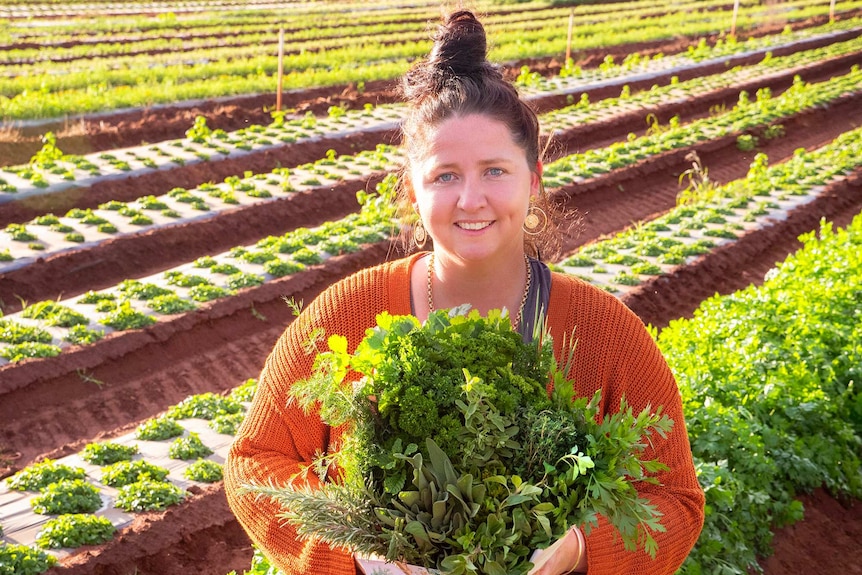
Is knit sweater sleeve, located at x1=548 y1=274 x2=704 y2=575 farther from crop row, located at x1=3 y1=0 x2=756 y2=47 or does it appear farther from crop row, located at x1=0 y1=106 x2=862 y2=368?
crop row, located at x1=3 y1=0 x2=756 y2=47

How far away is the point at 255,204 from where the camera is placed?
1106 cm

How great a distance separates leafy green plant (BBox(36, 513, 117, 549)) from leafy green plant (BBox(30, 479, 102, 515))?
0.38 feet

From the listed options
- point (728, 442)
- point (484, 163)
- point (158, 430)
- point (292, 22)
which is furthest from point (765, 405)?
point (292, 22)

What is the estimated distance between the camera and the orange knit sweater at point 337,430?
2.24 meters

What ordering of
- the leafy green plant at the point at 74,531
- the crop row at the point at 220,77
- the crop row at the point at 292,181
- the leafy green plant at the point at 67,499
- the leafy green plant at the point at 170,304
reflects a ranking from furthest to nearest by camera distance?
the crop row at the point at 220,77
the crop row at the point at 292,181
the leafy green plant at the point at 170,304
the leafy green plant at the point at 67,499
the leafy green plant at the point at 74,531

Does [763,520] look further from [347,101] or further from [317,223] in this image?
[347,101]

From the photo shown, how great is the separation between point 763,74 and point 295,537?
21.1 m

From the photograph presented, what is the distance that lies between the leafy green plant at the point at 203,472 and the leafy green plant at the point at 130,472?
5.1 inches

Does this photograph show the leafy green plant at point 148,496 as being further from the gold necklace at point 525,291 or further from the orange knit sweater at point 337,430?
the gold necklace at point 525,291

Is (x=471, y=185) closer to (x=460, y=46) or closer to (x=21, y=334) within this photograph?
(x=460, y=46)

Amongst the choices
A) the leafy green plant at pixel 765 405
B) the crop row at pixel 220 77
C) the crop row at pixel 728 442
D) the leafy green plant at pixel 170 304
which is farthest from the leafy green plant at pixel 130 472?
the crop row at pixel 220 77

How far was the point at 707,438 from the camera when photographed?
15.1ft

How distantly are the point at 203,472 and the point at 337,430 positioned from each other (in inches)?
140

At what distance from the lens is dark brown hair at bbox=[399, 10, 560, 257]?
7.66 ft
